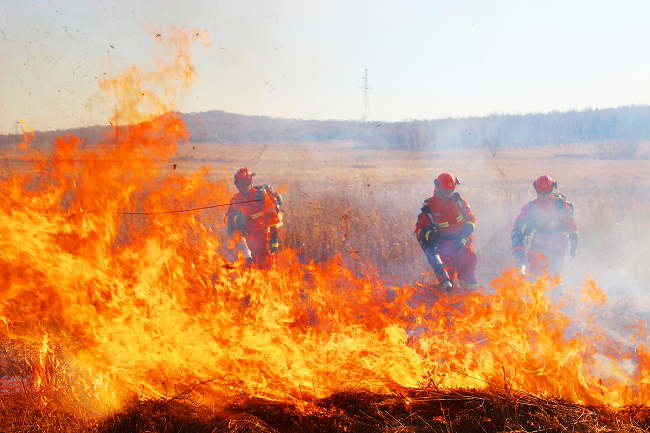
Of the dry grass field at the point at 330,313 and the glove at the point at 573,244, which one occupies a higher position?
the glove at the point at 573,244

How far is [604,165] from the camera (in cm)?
1970

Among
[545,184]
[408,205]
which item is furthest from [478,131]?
[545,184]

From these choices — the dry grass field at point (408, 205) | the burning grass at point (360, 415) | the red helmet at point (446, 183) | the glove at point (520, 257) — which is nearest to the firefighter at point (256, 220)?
the dry grass field at point (408, 205)

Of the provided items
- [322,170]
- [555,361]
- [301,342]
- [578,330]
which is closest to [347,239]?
[578,330]

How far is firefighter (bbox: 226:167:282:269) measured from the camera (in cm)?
602

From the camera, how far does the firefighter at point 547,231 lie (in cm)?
534

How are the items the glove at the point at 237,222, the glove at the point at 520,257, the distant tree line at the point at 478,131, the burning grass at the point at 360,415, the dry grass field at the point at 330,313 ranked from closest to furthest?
the burning grass at the point at 360,415 < the dry grass field at the point at 330,313 < the glove at the point at 520,257 < the glove at the point at 237,222 < the distant tree line at the point at 478,131

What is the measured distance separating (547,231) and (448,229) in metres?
1.34

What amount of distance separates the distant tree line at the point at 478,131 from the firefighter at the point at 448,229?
4755 mm

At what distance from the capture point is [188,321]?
386 centimetres

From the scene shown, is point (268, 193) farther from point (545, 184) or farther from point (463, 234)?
point (545, 184)

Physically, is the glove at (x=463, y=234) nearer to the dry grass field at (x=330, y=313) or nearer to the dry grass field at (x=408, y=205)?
the dry grass field at (x=330, y=313)

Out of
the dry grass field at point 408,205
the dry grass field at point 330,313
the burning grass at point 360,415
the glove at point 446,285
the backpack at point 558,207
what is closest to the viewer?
the burning grass at point 360,415

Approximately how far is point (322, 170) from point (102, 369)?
14.6 m
